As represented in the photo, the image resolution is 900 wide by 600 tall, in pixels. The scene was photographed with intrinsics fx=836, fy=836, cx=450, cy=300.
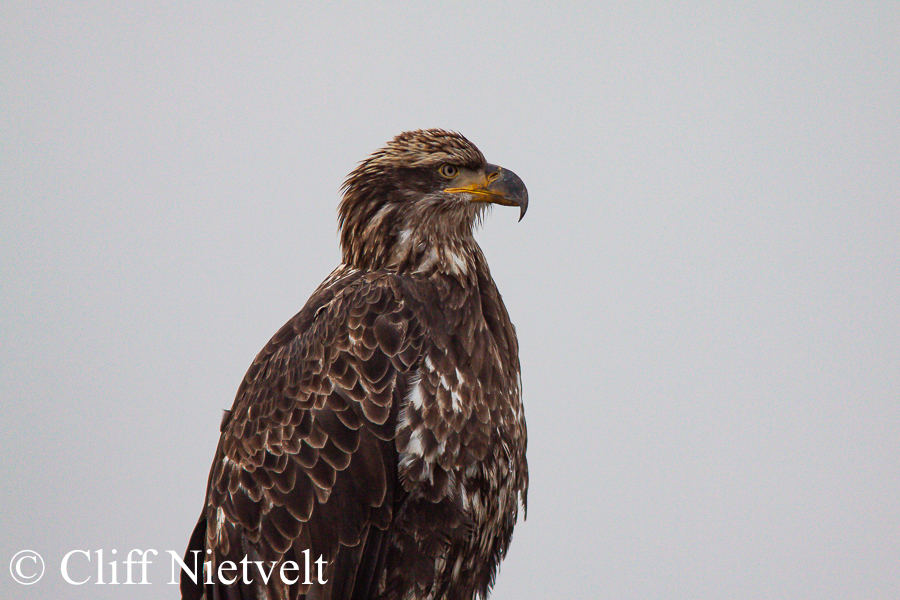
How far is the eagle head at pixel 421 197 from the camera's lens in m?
3.98

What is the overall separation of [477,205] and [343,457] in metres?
1.40

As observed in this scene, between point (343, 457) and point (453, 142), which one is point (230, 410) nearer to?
point (343, 457)

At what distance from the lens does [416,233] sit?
397 centimetres

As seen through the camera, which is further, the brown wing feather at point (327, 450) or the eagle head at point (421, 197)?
the eagle head at point (421, 197)

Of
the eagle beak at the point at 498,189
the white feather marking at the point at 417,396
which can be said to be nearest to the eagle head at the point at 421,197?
the eagle beak at the point at 498,189

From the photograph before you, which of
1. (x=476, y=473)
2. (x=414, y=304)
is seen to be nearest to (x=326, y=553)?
(x=476, y=473)

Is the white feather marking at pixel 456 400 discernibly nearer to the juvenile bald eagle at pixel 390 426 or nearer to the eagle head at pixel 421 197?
the juvenile bald eagle at pixel 390 426

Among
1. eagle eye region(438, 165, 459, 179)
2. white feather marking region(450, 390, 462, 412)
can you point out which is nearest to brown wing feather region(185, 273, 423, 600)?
white feather marking region(450, 390, 462, 412)

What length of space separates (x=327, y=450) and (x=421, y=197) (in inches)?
49.5

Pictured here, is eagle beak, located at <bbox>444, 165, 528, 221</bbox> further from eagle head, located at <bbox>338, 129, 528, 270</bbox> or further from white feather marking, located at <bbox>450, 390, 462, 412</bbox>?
white feather marking, located at <bbox>450, 390, 462, 412</bbox>

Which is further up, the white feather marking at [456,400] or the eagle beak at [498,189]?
the eagle beak at [498,189]

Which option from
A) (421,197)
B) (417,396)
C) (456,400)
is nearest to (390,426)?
(417,396)

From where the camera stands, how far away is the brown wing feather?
362 centimetres

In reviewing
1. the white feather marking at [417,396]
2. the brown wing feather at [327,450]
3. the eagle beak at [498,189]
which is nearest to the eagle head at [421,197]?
the eagle beak at [498,189]
